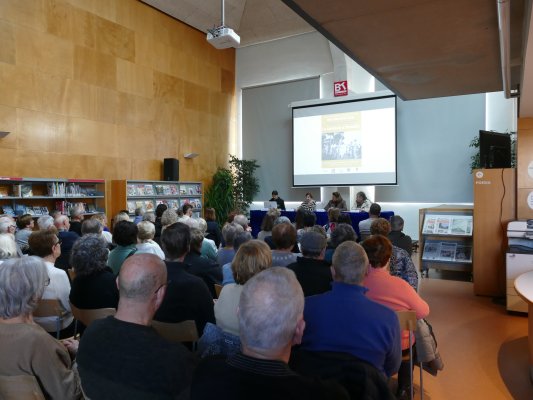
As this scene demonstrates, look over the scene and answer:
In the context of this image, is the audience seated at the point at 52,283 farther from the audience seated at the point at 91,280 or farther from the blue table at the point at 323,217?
the blue table at the point at 323,217

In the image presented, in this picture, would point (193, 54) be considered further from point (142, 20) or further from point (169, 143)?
point (169, 143)

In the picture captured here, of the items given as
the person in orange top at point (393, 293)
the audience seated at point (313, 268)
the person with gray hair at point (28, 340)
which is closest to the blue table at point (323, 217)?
the audience seated at point (313, 268)

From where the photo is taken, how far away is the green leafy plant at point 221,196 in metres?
11.4

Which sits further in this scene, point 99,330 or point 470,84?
point 470,84

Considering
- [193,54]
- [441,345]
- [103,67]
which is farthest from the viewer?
[193,54]

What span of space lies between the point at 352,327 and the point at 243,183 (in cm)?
1028

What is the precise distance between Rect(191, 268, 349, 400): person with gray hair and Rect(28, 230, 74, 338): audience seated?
74.0 inches

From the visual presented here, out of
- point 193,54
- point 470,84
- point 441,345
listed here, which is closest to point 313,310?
point 441,345

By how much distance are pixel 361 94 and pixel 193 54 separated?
15.2 feet

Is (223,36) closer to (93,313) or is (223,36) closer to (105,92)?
(105,92)

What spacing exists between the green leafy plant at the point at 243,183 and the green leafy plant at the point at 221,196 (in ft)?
1.04

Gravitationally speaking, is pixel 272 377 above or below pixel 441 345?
above

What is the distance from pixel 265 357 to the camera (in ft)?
3.98

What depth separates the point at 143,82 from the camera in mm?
9797
